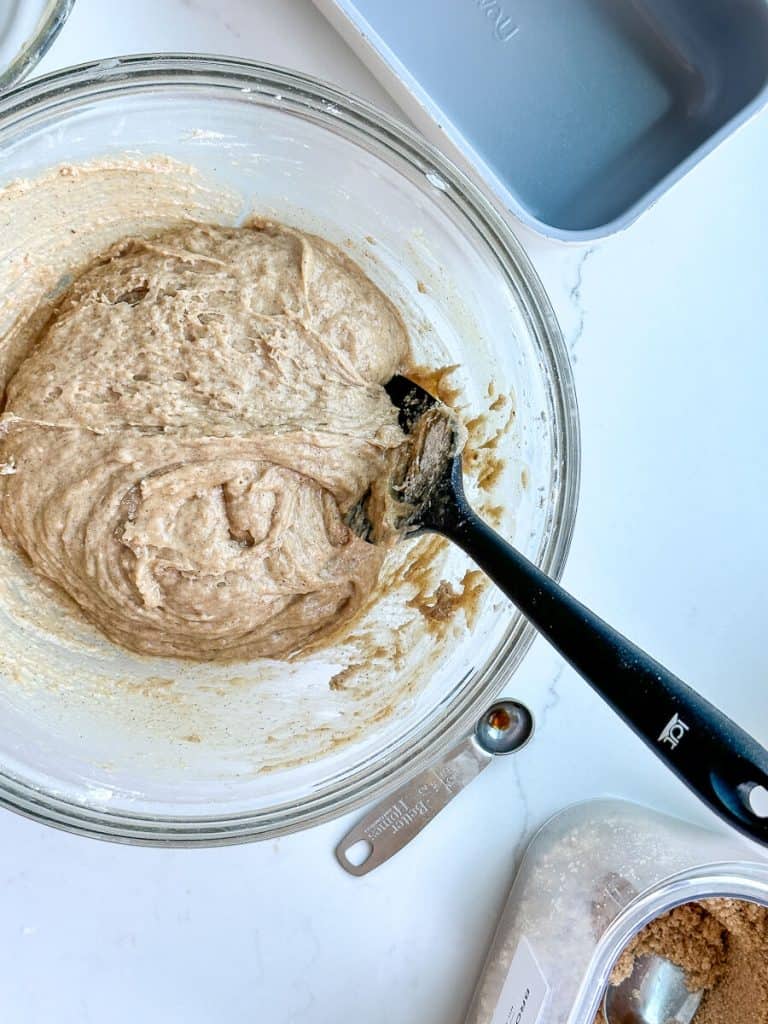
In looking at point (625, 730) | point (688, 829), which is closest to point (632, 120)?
point (625, 730)

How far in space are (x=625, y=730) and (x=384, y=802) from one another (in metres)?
0.42

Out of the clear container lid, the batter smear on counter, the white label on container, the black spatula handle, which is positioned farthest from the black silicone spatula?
the clear container lid

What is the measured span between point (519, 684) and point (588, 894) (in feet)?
1.12

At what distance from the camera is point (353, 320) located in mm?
1369

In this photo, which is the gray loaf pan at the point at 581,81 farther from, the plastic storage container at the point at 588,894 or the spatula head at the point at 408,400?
the plastic storage container at the point at 588,894

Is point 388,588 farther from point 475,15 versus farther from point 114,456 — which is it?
point 475,15

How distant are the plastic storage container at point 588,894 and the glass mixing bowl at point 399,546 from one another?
0.38 metres

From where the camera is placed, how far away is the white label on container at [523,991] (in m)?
1.48

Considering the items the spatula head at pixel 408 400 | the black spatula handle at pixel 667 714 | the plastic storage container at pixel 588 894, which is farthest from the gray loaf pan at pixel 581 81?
the plastic storage container at pixel 588 894

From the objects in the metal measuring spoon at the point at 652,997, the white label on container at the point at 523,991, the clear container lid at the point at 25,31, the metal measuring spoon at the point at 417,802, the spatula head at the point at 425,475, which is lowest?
the metal measuring spoon at the point at 652,997

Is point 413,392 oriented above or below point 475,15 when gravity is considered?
below

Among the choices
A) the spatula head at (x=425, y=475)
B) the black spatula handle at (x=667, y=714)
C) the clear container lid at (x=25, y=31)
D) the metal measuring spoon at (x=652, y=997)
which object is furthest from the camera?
the metal measuring spoon at (x=652, y=997)

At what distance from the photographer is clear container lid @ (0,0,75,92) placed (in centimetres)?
144

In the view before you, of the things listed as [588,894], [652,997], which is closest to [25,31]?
[588,894]
